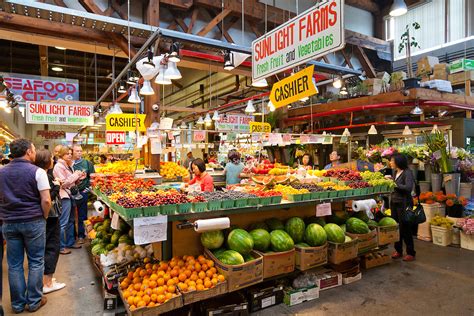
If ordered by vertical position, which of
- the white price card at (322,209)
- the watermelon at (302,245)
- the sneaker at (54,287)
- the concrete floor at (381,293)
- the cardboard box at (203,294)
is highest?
the white price card at (322,209)

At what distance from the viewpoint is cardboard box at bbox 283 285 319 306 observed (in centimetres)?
354

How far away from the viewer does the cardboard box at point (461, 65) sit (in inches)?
334

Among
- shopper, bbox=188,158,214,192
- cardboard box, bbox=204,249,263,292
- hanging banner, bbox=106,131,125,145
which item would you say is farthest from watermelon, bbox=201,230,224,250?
hanging banner, bbox=106,131,125,145

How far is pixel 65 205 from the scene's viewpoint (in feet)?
17.2

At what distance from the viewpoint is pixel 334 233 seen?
394 centimetres

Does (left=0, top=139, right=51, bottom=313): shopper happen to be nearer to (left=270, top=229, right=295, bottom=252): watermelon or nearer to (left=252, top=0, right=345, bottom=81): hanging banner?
(left=270, top=229, right=295, bottom=252): watermelon

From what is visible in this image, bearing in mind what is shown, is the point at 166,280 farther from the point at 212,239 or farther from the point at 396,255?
the point at 396,255

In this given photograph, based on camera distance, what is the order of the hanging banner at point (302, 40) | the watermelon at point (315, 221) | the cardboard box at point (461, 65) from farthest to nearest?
the cardboard box at point (461, 65) < the watermelon at point (315, 221) < the hanging banner at point (302, 40)

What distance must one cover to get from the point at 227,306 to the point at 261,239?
2.66 ft

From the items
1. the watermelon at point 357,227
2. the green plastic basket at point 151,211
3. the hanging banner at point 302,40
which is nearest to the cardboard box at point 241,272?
the green plastic basket at point 151,211

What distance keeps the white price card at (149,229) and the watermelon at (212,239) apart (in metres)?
0.55

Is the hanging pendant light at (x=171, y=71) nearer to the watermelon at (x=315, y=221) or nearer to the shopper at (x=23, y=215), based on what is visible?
the shopper at (x=23, y=215)

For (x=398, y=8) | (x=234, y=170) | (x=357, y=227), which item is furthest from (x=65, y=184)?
(x=398, y=8)

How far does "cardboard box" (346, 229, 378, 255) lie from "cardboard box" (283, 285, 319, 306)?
37.2 inches
